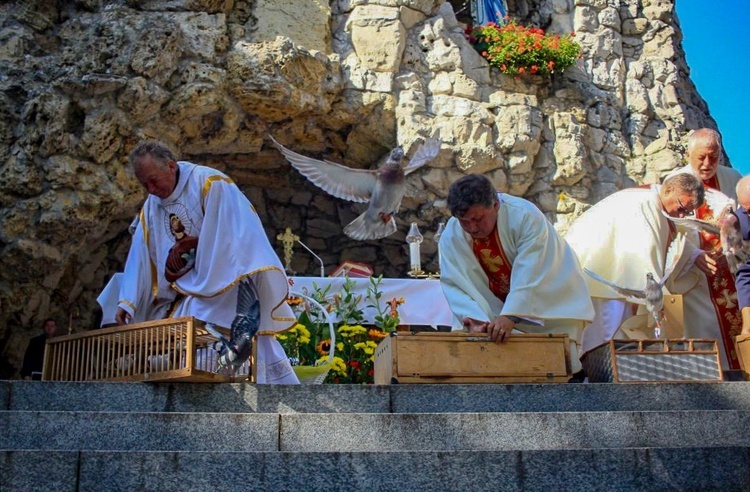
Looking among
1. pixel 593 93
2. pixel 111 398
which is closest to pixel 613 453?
pixel 111 398

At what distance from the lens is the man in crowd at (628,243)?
597 cm

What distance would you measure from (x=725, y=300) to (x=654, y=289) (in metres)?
1.02

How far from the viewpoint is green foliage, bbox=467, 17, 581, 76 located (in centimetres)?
1338

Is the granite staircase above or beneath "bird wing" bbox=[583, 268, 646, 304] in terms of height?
beneath

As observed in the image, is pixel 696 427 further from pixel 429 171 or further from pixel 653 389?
pixel 429 171

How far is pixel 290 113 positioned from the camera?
1216cm

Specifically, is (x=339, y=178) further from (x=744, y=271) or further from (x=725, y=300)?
(x=744, y=271)

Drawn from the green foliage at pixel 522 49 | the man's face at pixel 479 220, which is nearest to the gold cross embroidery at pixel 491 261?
the man's face at pixel 479 220

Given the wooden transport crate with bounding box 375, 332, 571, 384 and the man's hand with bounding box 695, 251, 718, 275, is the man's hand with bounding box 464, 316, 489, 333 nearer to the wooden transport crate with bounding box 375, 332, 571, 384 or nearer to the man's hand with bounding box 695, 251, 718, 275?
the wooden transport crate with bounding box 375, 332, 571, 384

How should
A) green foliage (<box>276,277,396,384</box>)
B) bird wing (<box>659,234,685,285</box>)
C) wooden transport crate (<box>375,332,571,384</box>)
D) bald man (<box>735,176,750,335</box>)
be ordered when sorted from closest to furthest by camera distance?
wooden transport crate (<box>375,332,571,384</box>)
bald man (<box>735,176,750,335</box>)
bird wing (<box>659,234,685,285</box>)
green foliage (<box>276,277,396,384</box>)

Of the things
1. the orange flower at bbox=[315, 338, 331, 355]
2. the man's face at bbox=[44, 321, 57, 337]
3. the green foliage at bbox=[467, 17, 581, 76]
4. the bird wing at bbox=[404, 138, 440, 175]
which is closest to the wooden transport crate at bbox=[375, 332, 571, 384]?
the orange flower at bbox=[315, 338, 331, 355]

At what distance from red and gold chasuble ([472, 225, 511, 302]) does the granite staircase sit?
4.25ft

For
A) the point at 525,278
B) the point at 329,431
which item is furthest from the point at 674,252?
the point at 329,431

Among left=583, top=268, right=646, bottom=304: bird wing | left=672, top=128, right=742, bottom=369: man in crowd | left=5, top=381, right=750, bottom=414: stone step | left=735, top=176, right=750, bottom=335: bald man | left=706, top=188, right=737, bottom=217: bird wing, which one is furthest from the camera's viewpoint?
left=706, top=188, right=737, bottom=217: bird wing
